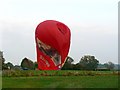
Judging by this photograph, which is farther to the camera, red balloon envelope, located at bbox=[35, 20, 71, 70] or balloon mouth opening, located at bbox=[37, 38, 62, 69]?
balloon mouth opening, located at bbox=[37, 38, 62, 69]

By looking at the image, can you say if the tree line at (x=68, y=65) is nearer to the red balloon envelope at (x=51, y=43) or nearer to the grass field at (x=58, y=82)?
the red balloon envelope at (x=51, y=43)

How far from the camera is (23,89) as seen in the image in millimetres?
10883

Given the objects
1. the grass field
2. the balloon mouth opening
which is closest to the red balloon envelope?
the balloon mouth opening

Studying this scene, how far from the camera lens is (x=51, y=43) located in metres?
25.7

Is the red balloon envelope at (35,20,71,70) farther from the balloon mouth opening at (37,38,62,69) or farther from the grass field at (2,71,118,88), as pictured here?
the grass field at (2,71,118,88)

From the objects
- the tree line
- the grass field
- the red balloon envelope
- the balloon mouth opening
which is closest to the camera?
the grass field

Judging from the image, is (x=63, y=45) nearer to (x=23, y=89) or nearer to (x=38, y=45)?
(x=38, y=45)

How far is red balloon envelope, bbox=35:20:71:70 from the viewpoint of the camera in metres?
25.5

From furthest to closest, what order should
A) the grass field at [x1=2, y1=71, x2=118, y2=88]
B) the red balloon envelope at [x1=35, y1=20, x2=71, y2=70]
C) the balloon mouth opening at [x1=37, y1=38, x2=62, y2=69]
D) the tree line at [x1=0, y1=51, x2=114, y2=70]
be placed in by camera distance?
1. the tree line at [x1=0, y1=51, x2=114, y2=70]
2. the balloon mouth opening at [x1=37, y1=38, x2=62, y2=69]
3. the red balloon envelope at [x1=35, y1=20, x2=71, y2=70]
4. the grass field at [x1=2, y1=71, x2=118, y2=88]

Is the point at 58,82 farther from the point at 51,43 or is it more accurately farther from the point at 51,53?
the point at 51,53

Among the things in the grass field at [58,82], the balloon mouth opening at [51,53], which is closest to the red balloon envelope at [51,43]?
the balloon mouth opening at [51,53]

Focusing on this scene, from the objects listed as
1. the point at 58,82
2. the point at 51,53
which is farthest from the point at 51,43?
the point at 58,82

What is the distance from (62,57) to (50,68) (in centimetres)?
135

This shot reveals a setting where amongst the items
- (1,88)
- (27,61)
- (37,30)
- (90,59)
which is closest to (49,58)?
(37,30)
